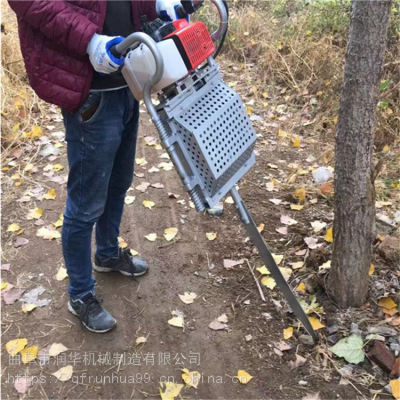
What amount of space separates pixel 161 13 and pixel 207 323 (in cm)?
167

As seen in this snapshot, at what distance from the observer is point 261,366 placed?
90.1 inches

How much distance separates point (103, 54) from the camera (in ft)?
5.62

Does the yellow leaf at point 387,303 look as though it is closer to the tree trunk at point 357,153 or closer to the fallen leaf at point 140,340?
the tree trunk at point 357,153

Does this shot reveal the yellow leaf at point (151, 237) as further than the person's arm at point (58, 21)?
Yes

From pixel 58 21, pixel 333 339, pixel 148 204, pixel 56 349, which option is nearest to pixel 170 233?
pixel 148 204

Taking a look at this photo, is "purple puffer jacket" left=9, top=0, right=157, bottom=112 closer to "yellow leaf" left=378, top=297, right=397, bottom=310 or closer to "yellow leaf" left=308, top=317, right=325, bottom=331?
"yellow leaf" left=308, top=317, right=325, bottom=331

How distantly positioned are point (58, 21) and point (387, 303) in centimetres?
218

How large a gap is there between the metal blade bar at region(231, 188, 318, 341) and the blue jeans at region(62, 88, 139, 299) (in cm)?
63

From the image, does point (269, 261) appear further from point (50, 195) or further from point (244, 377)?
point (50, 195)

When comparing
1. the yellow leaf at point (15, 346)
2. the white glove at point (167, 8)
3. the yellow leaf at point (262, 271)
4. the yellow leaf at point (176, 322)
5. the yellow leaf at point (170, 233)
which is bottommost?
the yellow leaf at point (15, 346)

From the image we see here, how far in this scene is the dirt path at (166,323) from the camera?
2.23 m

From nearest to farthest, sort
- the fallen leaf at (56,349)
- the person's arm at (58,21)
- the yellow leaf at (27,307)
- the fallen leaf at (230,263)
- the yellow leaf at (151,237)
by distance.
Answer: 1. the person's arm at (58,21)
2. the fallen leaf at (56,349)
3. the yellow leaf at (27,307)
4. the fallen leaf at (230,263)
5. the yellow leaf at (151,237)

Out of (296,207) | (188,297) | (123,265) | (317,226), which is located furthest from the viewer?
(296,207)

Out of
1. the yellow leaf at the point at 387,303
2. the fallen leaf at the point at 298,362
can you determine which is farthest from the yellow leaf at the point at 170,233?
the yellow leaf at the point at 387,303
